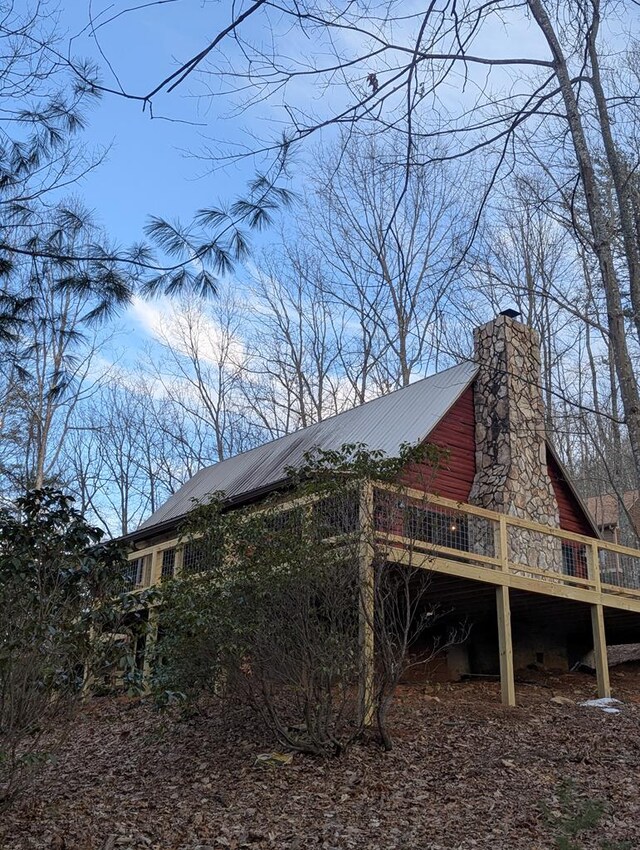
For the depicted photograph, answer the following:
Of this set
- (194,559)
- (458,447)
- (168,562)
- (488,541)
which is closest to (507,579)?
(488,541)

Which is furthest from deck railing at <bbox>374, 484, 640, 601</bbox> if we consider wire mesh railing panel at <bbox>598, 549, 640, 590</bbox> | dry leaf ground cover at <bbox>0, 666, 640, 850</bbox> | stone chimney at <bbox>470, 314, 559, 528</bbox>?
dry leaf ground cover at <bbox>0, 666, 640, 850</bbox>

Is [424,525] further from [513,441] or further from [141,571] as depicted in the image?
[141,571]

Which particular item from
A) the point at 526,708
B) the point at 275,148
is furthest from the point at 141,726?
the point at 275,148

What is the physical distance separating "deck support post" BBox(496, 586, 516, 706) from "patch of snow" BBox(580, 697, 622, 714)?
1124mm

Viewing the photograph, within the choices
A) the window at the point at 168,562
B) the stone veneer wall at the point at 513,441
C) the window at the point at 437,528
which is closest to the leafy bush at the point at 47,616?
the window at the point at 437,528

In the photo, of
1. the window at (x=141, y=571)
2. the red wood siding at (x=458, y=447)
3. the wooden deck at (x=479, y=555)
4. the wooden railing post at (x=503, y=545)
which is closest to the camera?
the wooden deck at (x=479, y=555)

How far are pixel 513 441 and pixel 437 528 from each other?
15.9 ft

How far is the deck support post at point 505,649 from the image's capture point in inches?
426

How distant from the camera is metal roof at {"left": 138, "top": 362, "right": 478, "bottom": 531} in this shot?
13.9 m

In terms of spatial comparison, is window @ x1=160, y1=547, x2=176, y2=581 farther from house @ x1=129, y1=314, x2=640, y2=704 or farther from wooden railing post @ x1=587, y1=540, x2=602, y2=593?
wooden railing post @ x1=587, y1=540, x2=602, y2=593

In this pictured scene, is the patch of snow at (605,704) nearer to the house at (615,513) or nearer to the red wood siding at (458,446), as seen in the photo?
the red wood siding at (458,446)

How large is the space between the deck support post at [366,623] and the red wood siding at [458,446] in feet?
17.4

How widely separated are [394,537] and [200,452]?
73.4ft

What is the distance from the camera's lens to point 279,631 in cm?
848
